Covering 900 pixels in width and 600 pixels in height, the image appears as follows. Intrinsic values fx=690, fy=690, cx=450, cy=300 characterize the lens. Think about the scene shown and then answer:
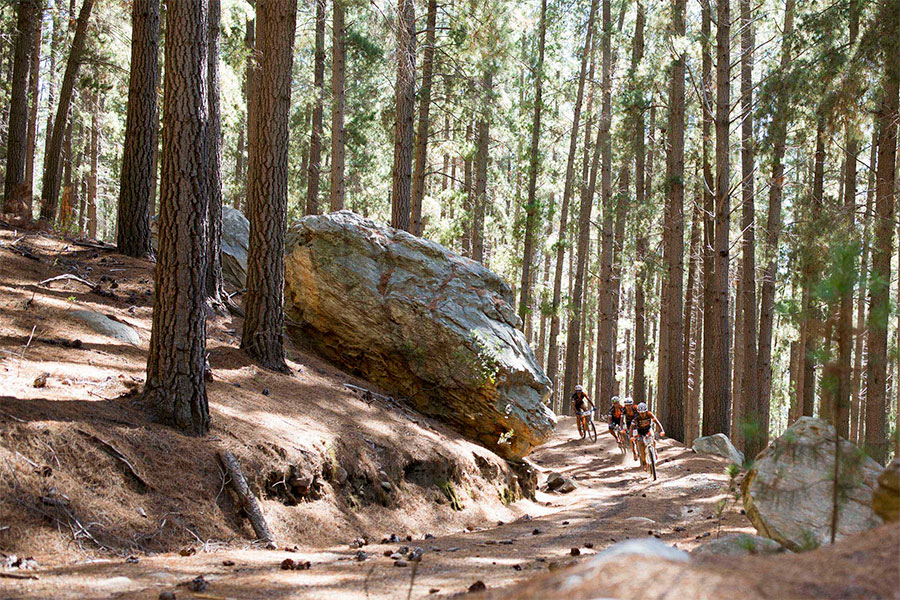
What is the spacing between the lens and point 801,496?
5.61 metres

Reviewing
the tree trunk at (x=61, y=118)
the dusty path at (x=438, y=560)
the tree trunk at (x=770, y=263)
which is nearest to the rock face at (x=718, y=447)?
the tree trunk at (x=770, y=263)

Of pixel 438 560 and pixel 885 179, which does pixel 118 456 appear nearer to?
pixel 438 560

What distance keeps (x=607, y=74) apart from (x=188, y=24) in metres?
18.0

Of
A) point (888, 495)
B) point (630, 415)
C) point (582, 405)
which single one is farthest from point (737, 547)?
point (582, 405)

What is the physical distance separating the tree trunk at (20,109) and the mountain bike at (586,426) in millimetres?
14860

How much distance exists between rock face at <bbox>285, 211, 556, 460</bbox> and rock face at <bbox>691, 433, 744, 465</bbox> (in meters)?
5.21

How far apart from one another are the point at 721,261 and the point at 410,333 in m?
8.29

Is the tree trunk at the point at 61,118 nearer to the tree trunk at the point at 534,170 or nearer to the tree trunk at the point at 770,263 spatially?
the tree trunk at the point at 534,170

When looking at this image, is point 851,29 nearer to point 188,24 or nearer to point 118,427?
point 188,24

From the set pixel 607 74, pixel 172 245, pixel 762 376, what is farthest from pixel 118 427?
pixel 607 74

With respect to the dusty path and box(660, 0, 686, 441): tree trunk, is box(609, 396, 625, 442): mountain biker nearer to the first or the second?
box(660, 0, 686, 441): tree trunk

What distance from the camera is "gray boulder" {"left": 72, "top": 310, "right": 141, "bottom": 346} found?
29.3 feet

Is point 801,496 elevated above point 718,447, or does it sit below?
above

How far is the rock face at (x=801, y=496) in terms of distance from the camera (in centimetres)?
519
